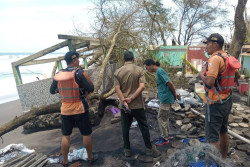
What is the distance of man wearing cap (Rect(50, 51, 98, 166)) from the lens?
9.52 ft

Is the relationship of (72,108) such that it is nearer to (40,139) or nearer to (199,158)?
(199,158)

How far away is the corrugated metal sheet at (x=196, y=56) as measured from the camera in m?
10.6

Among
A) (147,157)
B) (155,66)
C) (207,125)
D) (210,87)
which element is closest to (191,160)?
(207,125)

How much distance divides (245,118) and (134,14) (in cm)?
524

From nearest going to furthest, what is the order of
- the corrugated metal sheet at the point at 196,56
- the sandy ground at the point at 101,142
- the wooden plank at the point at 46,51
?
1. the sandy ground at the point at 101,142
2. the wooden plank at the point at 46,51
3. the corrugated metal sheet at the point at 196,56

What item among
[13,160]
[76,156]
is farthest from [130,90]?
[13,160]

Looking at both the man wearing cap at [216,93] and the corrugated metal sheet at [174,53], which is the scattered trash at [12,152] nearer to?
the man wearing cap at [216,93]

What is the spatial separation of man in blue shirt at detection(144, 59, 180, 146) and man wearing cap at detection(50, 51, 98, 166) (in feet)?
4.17

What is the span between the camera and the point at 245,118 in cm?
456

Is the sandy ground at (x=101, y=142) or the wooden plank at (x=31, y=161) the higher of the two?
the wooden plank at (x=31, y=161)

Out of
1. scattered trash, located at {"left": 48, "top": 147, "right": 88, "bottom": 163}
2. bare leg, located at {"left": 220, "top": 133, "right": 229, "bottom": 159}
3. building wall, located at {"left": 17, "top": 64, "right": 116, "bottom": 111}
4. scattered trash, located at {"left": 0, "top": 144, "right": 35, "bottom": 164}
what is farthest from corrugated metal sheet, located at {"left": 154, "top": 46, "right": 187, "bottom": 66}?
scattered trash, located at {"left": 0, "top": 144, "right": 35, "bottom": 164}

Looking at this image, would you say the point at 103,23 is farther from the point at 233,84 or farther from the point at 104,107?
the point at 233,84

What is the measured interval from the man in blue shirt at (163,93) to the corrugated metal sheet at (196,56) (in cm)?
754

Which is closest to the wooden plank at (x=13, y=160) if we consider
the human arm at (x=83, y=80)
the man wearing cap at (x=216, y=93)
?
the human arm at (x=83, y=80)
